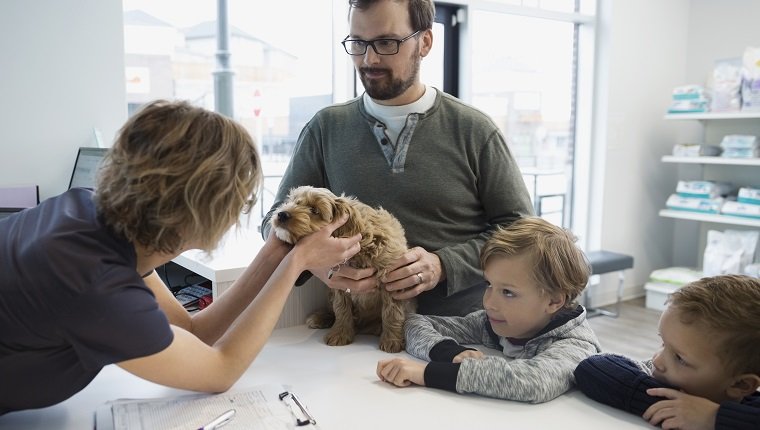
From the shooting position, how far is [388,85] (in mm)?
1613

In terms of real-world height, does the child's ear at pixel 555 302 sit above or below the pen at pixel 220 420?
above

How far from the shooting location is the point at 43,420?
1.06 metres

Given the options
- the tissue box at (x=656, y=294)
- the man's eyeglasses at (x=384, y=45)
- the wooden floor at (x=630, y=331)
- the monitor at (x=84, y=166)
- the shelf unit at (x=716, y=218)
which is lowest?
the wooden floor at (x=630, y=331)

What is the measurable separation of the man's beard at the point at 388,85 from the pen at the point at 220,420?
3.03ft

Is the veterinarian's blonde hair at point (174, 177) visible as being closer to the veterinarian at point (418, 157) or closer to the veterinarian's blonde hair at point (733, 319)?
the veterinarian at point (418, 157)

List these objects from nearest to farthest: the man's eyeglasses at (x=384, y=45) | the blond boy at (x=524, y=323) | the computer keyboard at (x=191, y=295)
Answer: the blond boy at (x=524, y=323) → the man's eyeglasses at (x=384, y=45) → the computer keyboard at (x=191, y=295)

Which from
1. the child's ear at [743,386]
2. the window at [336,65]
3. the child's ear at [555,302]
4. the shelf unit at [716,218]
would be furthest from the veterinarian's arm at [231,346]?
the shelf unit at [716,218]

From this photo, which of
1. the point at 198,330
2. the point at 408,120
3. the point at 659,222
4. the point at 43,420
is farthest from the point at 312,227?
the point at 659,222

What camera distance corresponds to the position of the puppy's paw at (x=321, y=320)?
5.32ft

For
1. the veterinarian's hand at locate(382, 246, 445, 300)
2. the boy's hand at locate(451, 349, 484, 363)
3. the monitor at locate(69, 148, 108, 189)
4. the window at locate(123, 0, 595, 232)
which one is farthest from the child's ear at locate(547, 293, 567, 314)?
the monitor at locate(69, 148, 108, 189)

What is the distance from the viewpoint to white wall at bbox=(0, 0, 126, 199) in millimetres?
2564

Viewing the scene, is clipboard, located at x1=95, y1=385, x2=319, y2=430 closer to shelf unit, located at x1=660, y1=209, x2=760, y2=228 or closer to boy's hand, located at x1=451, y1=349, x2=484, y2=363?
boy's hand, located at x1=451, y1=349, x2=484, y2=363

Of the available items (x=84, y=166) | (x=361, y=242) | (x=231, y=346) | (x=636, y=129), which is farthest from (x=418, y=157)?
(x=636, y=129)

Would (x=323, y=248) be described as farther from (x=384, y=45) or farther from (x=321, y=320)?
(x=384, y=45)
